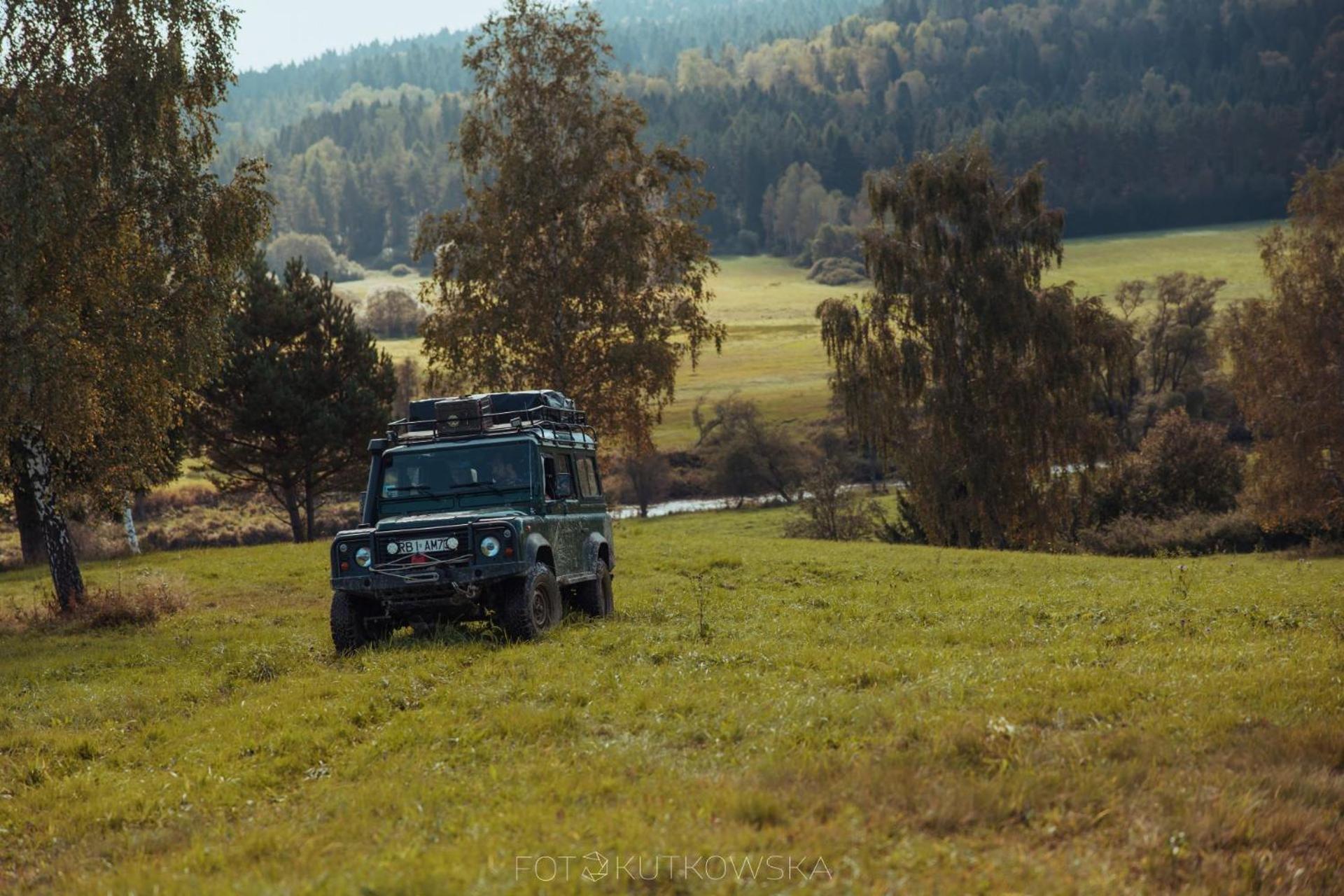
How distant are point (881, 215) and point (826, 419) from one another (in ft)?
144

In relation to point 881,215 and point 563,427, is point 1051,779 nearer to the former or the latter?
point 563,427

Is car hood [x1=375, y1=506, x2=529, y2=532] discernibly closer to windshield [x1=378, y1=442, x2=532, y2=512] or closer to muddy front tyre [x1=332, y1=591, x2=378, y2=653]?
windshield [x1=378, y1=442, x2=532, y2=512]

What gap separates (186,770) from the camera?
361 inches

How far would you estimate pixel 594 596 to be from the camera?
57.3 feet

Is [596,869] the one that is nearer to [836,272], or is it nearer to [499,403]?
[499,403]

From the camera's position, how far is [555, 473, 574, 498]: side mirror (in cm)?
1653

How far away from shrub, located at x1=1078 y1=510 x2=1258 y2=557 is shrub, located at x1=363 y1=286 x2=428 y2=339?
95145 mm

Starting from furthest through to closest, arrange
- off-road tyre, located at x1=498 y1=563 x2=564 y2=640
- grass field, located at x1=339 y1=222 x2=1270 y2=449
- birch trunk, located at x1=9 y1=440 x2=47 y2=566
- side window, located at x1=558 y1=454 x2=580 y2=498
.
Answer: grass field, located at x1=339 y1=222 x2=1270 y2=449 < birch trunk, located at x1=9 y1=440 x2=47 y2=566 < side window, located at x1=558 y1=454 x2=580 y2=498 < off-road tyre, located at x1=498 y1=563 x2=564 y2=640

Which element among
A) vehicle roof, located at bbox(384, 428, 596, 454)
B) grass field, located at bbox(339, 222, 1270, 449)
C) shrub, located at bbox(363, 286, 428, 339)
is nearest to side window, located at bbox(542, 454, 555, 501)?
vehicle roof, located at bbox(384, 428, 596, 454)

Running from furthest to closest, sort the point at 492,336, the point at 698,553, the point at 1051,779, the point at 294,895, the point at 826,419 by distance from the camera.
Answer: the point at 826,419 < the point at 492,336 < the point at 698,553 < the point at 1051,779 < the point at 294,895

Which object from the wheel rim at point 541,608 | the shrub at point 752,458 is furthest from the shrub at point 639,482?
the wheel rim at point 541,608

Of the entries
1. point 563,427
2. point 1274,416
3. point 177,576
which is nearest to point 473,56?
point 177,576

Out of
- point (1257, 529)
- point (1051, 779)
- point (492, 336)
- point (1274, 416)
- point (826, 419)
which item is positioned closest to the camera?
point (1051, 779)

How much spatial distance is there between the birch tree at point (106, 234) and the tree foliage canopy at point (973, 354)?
26.3 metres
